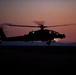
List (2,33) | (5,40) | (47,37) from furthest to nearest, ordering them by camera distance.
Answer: (2,33), (5,40), (47,37)

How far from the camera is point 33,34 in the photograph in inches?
1388
